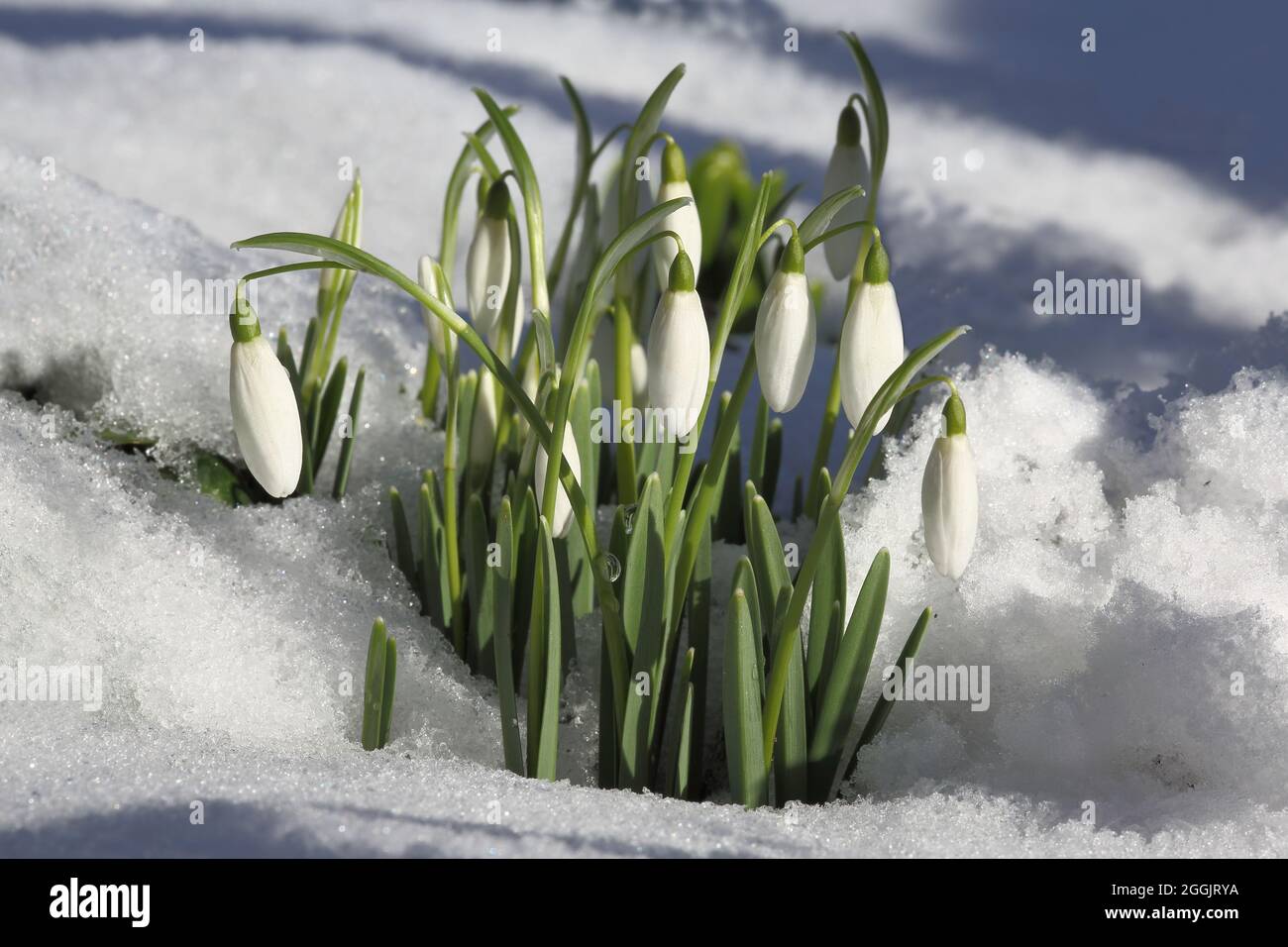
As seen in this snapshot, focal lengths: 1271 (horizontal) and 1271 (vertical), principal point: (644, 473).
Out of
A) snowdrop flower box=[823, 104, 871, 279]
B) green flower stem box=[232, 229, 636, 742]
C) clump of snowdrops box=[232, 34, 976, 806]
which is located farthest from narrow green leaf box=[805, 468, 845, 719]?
snowdrop flower box=[823, 104, 871, 279]

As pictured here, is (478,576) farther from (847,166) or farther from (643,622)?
(847,166)

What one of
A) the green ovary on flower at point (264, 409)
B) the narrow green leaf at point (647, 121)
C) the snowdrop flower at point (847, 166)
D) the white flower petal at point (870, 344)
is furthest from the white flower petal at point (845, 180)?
the green ovary on flower at point (264, 409)

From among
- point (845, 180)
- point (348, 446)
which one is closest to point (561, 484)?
point (845, 180)

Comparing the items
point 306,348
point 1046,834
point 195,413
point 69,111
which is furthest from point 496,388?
point 69,111

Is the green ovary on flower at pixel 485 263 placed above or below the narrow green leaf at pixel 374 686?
above

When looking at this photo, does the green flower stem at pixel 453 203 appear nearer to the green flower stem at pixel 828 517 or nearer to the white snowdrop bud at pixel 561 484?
the white snowdrop bud at pixel 561 484

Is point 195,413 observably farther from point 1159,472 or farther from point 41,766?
point 1159,472
